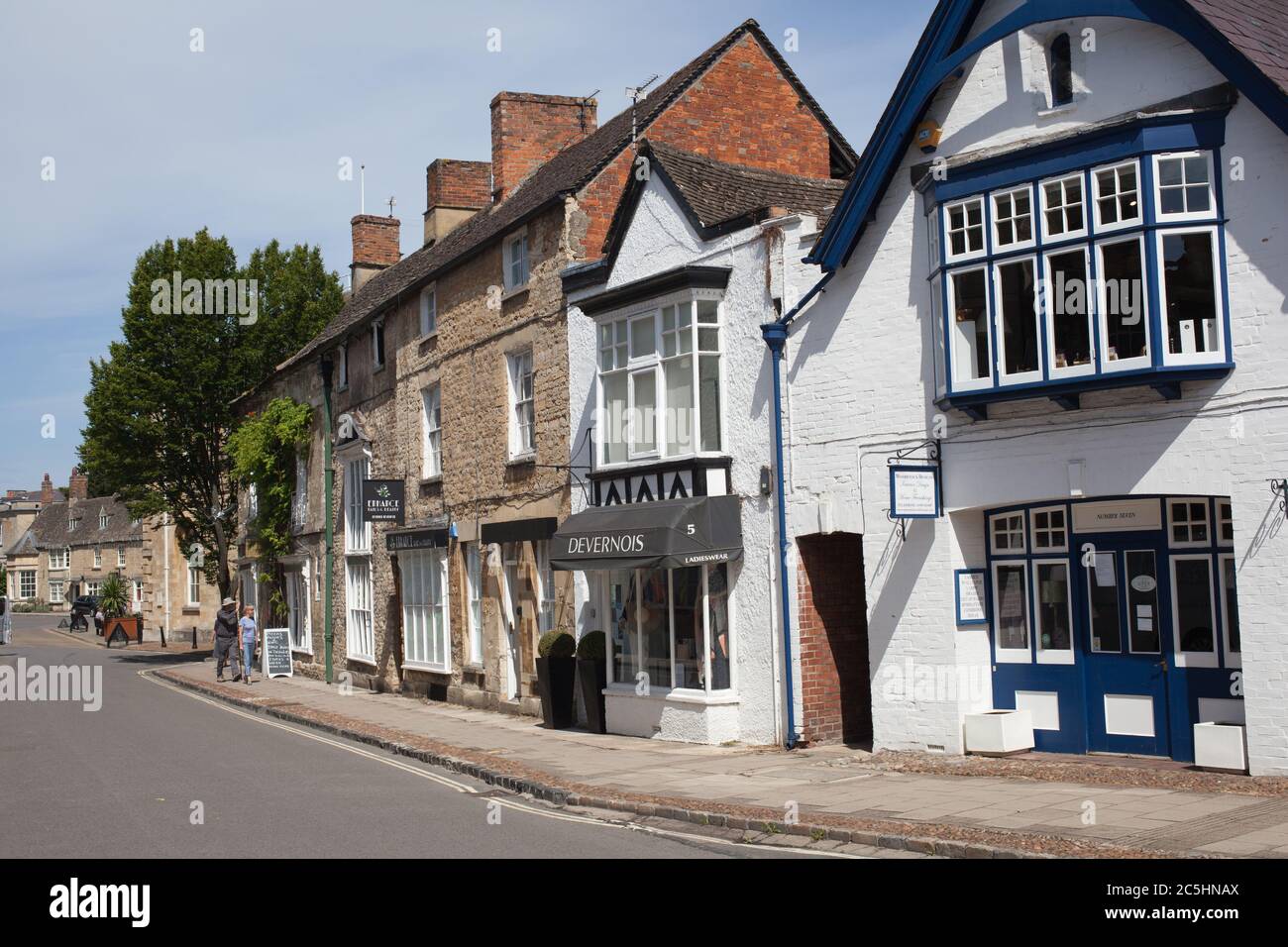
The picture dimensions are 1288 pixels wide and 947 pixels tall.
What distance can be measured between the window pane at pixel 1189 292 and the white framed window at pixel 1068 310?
0.75 metres

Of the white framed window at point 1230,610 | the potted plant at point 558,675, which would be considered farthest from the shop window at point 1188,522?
the potted plant at point 558,675

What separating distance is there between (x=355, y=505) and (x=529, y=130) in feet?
31.9

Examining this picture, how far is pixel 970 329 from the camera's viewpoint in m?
13.3

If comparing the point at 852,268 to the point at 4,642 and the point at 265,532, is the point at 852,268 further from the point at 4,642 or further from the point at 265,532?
the point at 4,642

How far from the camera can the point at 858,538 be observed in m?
15.9

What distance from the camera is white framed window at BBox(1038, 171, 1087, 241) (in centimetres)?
1233

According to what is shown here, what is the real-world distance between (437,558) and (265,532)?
1173 centimetres

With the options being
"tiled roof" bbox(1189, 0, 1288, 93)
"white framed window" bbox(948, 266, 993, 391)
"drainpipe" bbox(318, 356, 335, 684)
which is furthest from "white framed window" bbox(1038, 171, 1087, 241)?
"drainpipe" bbox(318, 356, 335, 684)

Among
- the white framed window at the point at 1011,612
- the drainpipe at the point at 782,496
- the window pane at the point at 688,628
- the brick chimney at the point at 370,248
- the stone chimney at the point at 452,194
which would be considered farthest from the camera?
the brick chimney at the point at 370,248

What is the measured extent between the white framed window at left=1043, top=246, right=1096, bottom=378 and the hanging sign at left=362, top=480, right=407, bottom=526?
52.8 feet

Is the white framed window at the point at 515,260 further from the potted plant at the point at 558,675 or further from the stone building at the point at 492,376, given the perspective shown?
the potted plant at the point at 558,675

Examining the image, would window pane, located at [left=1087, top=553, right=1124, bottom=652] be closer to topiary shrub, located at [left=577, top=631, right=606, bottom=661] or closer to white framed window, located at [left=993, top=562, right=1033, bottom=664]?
white framed window, located at [left=993, top=562, right=1033, bottom=664]

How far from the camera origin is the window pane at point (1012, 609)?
13578 mm
